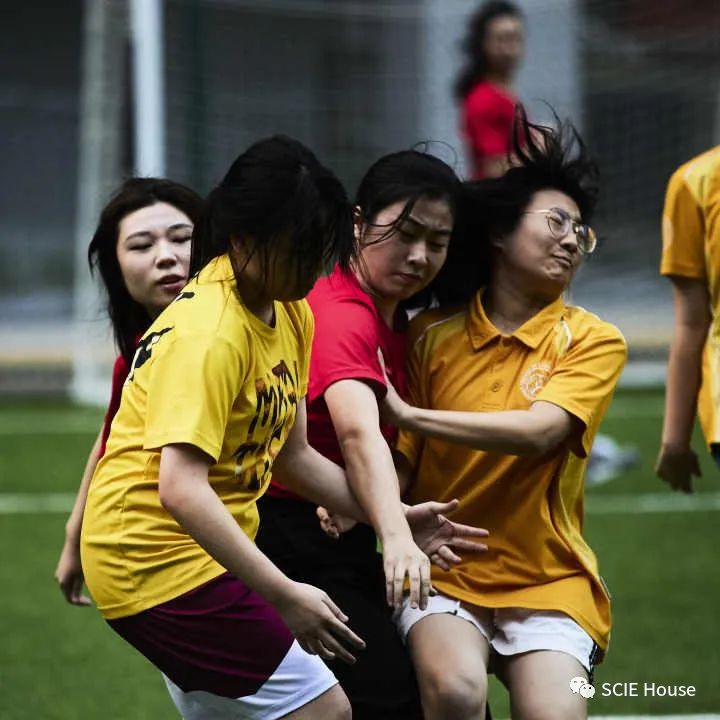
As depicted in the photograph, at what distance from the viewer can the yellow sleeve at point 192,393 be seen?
262cm

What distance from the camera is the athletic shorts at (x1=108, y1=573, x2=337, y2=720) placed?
2.81 meters

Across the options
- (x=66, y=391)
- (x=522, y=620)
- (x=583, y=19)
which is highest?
(x=583, y=19)

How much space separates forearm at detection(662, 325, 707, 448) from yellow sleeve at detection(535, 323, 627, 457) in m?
0.28

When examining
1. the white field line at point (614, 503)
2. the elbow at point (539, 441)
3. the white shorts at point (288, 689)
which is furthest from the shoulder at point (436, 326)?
the white field line at point (614, 503)

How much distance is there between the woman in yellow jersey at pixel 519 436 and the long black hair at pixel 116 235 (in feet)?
2.08

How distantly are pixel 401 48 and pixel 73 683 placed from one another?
22.2ft

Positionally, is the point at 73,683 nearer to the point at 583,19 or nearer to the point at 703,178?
the point at 703,178

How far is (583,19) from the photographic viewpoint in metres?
10.4

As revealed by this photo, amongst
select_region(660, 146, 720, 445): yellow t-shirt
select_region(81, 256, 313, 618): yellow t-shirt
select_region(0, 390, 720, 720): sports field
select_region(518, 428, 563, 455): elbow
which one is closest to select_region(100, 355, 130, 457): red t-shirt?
select_region(81, 256, 313, 618): yellow t-shirt

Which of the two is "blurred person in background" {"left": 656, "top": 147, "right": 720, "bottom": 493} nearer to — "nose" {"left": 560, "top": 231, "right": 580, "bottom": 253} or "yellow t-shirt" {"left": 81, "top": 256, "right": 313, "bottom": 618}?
"nose" {"left": 560, "top": 231, "right": 580, "bottom": 253}

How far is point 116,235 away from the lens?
3566mm

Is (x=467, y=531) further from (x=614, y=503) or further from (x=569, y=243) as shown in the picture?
(x=614, y=503)

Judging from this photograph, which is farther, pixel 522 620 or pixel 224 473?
pixel 522 620

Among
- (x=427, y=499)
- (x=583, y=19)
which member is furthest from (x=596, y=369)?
(x=583, y=19)
